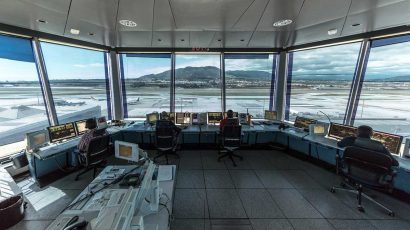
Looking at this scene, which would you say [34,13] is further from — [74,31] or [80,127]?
[80,127]

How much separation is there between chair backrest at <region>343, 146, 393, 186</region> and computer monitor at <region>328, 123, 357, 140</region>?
1.32 meters

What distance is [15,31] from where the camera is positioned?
3445 mm

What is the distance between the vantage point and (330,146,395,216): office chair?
2.54m

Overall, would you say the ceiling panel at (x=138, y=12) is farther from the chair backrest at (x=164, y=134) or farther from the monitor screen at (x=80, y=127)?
the monitor screen at (x=80, y=127)

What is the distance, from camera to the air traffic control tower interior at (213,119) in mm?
2545

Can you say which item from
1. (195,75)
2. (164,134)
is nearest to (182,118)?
(164,134)

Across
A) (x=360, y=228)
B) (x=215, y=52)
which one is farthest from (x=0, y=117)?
(x=360, y=228)

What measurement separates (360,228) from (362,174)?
Answer: 0.73m

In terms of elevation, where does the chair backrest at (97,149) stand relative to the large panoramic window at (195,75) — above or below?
below

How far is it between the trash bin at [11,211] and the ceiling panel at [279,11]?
4.49 meters

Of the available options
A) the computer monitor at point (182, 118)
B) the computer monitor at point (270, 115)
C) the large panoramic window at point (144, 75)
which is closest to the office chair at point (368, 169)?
the computer monitor at point (270, 115)

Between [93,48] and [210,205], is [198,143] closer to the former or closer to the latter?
[210,205]

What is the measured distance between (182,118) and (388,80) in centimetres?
492

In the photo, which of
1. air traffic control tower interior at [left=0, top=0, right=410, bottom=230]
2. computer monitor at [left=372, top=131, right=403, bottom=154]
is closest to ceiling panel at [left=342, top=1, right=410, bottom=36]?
air traffic control tower interior at [left=0, top=0, right=410, bottom=230]
